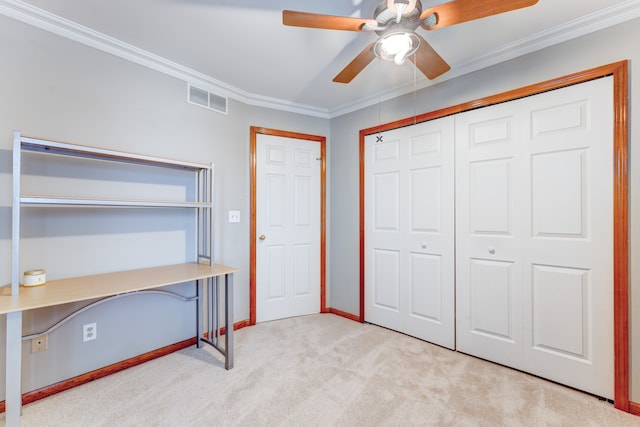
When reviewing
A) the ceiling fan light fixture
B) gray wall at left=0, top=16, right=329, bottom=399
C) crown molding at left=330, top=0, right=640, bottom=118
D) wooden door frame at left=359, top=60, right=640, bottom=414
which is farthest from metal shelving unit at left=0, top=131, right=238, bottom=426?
wooden door frame at left=359, top=60, right=640, bottom=414

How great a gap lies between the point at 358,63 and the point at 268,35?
28.2 inches

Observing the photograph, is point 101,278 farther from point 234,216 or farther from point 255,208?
point 255,208

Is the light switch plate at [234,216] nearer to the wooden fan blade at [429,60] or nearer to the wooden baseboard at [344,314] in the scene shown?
the wooden baseboard at [344,314]

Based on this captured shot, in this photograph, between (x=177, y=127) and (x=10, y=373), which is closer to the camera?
(x=10, y=373)

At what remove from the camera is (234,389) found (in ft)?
6.16

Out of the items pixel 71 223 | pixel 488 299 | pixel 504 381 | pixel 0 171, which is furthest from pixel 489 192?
pixel 0 171

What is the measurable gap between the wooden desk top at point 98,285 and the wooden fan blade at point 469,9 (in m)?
2.00

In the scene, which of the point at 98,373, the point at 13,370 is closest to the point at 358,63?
the point at 13,370

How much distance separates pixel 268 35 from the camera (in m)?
1.98

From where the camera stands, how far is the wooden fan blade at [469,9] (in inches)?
47.1

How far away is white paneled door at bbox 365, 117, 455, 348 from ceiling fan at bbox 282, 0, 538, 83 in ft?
3.52

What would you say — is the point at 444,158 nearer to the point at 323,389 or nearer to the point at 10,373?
the point at 323,389

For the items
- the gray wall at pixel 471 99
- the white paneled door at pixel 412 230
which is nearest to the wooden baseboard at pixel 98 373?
the gray wall at pixel 471 99

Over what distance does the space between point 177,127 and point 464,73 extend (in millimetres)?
2424
